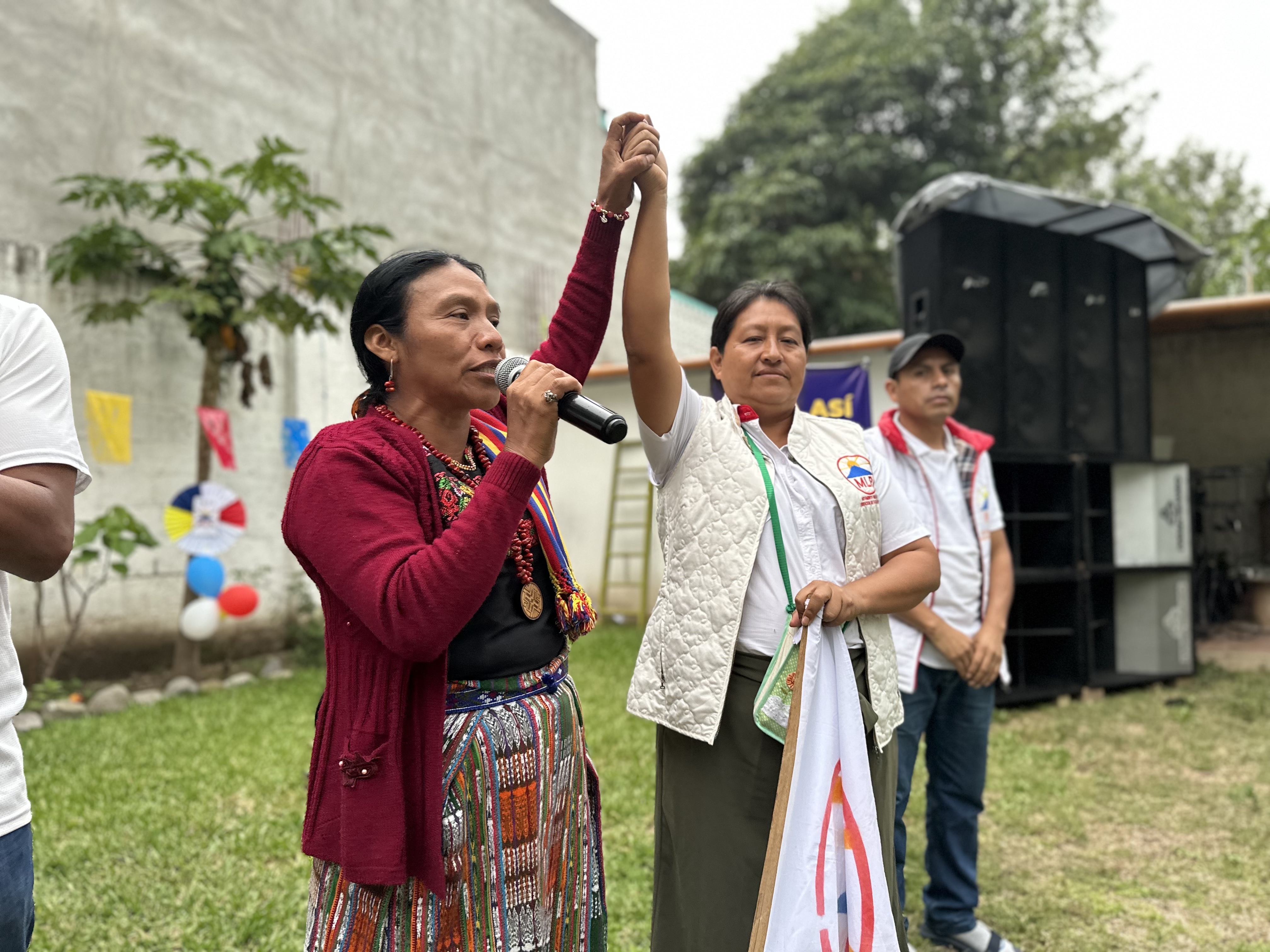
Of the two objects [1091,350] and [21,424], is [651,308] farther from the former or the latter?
[1091,350]

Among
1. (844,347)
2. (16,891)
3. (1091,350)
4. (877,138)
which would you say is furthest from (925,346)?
(877,138)

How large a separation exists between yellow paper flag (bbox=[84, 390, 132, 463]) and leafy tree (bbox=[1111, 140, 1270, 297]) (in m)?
18.9

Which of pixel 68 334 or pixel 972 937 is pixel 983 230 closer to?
pixel 972 937

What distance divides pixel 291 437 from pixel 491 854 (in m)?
6.52

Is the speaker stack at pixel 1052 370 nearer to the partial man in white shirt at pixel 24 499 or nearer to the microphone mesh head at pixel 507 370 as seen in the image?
the microphone mesh head at pixel 507 370

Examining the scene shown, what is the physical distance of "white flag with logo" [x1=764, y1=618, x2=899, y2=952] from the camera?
1642 millimetres

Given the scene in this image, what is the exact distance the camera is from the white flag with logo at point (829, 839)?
1.64 metres

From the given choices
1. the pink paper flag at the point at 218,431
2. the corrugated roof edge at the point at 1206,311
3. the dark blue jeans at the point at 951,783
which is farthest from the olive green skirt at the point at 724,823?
the corrugated roof edge at the point at 1206,311

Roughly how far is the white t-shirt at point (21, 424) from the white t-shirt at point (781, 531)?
989 millimetres

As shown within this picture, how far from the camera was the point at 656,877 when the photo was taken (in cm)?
195

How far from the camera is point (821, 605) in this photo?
175cm

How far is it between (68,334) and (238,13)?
305 cm

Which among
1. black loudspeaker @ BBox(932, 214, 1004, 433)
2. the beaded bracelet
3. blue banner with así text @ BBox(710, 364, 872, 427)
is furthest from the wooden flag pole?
black loudspeaker @ BBox(932, 214, 1004, 433)

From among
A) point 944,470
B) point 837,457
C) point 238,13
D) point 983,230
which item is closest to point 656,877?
point 837,457
